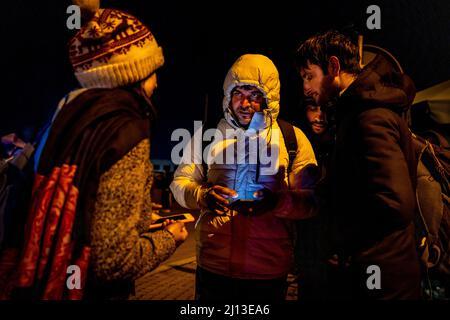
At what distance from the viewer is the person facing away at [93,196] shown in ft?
4.50

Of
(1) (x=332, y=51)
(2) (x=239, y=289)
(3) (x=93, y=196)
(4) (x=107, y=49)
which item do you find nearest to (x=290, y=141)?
(1) (x=332, y=51)

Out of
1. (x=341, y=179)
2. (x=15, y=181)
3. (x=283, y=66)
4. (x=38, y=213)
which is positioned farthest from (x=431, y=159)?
(x=283, y=66)

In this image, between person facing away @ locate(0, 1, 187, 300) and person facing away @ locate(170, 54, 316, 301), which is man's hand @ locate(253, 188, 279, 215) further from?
person facing away @ locate(0, 1, 187, 300)

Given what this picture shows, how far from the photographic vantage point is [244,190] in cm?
270

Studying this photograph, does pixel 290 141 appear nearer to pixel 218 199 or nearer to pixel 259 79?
pixel 259 79

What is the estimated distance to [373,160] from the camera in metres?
1.66

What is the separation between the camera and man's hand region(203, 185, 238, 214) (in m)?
2.39

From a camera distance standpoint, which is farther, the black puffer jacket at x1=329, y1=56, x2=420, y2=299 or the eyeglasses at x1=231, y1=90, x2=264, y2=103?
the eyeglasses at x1=231, y1=90, x2=264, y2=103

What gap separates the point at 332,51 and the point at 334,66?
0.37 feet

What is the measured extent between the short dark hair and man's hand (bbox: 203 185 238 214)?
1214mm

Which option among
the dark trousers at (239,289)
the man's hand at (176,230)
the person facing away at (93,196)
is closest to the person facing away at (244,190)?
the dark trousers at (239,289)

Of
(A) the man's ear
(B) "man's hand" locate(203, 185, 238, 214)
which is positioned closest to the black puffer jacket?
(A) the man's ear

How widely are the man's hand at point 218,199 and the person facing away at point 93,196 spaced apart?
2.73 ft

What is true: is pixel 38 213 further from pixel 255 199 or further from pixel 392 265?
pixel 392 265
